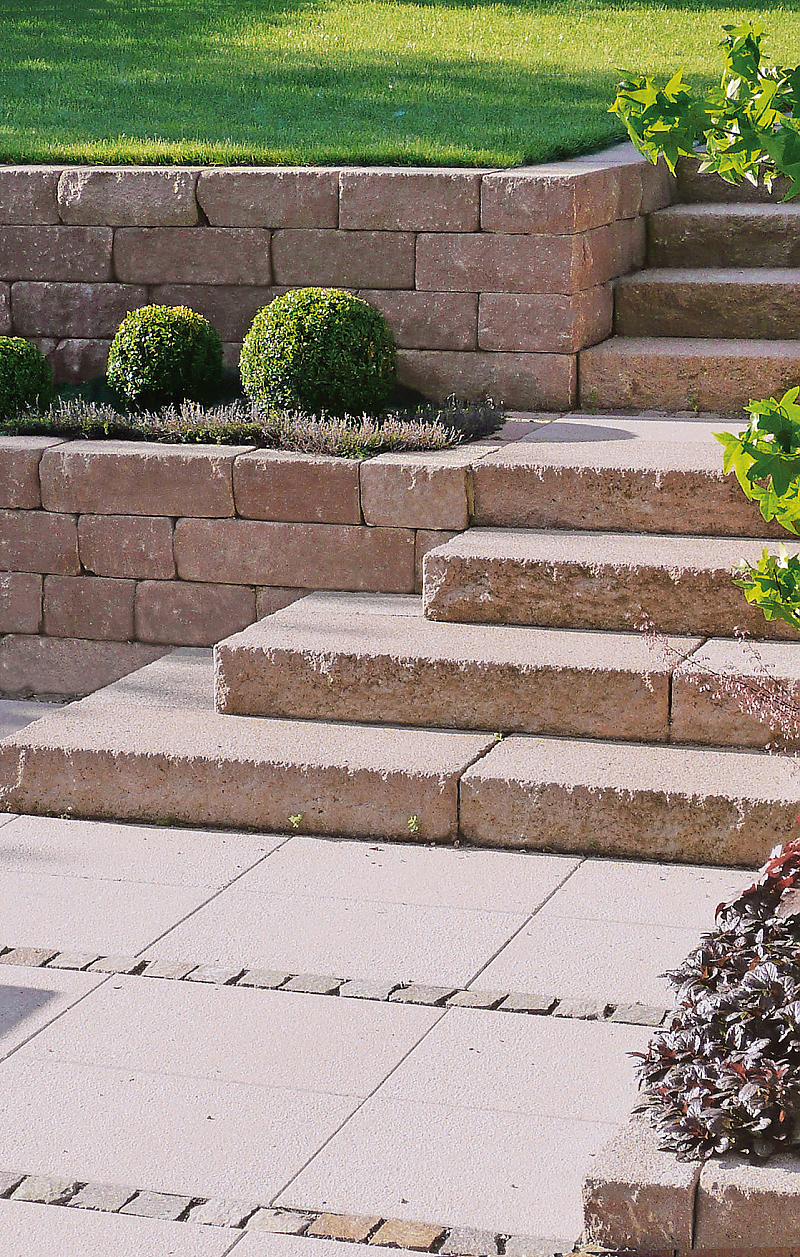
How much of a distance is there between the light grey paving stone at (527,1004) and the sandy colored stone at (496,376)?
11.8 feet

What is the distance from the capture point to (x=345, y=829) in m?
4.61

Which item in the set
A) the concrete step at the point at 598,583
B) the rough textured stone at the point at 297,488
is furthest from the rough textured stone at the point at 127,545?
the concrete step at the point at 598,583

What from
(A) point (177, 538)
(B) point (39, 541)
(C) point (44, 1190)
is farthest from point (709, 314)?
(C) point (44, 1190)

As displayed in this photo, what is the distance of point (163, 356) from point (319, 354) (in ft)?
2.50

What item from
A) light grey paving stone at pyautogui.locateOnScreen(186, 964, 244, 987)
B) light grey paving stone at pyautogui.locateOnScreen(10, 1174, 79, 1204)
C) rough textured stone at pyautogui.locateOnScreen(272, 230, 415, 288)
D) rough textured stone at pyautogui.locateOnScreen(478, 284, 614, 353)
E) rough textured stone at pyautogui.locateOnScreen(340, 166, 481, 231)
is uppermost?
rough textured stone at pyautogui.locateOnScreen(340, 166, 481, 231)

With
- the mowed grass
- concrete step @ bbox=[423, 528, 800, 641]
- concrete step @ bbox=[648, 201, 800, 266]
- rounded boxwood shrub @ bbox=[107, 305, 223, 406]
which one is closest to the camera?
concrete step @ bbox=[423, 528, 800, 641]

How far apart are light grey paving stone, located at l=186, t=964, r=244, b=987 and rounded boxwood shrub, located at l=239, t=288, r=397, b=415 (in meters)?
3.12

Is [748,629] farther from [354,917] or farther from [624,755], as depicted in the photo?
[354,917]

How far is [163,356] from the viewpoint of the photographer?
6.59 meters

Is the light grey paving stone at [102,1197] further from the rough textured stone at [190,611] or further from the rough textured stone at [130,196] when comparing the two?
the rough textured stone at [130,196]

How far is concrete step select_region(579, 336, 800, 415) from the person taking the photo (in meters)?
6.36

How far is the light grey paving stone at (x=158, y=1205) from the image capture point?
2.78 m

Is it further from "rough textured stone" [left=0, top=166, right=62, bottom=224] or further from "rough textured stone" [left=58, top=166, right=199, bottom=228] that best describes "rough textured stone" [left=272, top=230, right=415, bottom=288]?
"rough textured stone" [left=0, top=166, right=62, bottom=224]

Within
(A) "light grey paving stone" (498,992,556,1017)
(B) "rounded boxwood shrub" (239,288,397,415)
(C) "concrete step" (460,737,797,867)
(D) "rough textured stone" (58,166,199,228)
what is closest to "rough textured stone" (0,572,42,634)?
(B) "rounded boxwood shrub" (239,288,397,415)
